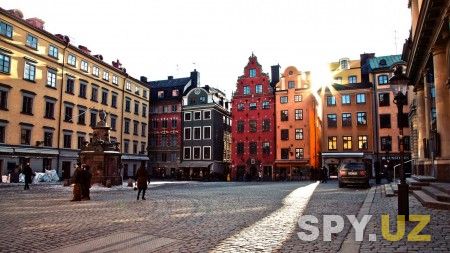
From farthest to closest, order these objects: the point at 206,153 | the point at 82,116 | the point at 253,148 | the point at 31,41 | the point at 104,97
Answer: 1. the point at 206,153
2. the point at 253,148
3. the point at 104,97
4. the point at 82,116
5. the point at 31,41

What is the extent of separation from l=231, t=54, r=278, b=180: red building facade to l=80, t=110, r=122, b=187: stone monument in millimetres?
29017

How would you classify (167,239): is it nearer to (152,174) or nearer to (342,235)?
(342,235)

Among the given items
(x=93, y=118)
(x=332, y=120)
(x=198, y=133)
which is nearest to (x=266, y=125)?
(x=332, y=120)

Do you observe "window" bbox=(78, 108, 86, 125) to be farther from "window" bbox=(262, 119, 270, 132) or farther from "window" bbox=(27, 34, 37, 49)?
"window" bbox=(262, 119, 270, 132)

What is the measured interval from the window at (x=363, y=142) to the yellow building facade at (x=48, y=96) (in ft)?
109

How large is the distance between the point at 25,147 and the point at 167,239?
34828 mm

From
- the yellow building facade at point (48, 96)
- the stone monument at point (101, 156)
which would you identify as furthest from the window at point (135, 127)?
the stone monument at point (101, 156)

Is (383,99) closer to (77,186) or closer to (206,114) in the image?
(206,114)

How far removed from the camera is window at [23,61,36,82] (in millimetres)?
37875

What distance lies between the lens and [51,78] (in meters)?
41.5

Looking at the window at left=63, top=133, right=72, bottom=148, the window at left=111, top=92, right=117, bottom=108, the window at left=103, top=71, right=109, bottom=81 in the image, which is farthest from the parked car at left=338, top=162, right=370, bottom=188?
the window at left=111, top=92, right=117, bottom=108

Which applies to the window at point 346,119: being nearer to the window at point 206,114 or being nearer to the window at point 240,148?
the window at point 240,148

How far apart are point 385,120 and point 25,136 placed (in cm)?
4246

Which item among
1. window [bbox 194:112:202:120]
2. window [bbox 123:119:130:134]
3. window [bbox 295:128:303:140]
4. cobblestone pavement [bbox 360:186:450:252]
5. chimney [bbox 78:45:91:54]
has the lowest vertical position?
cobblestone pavement [bbox 360:186:450:252]
